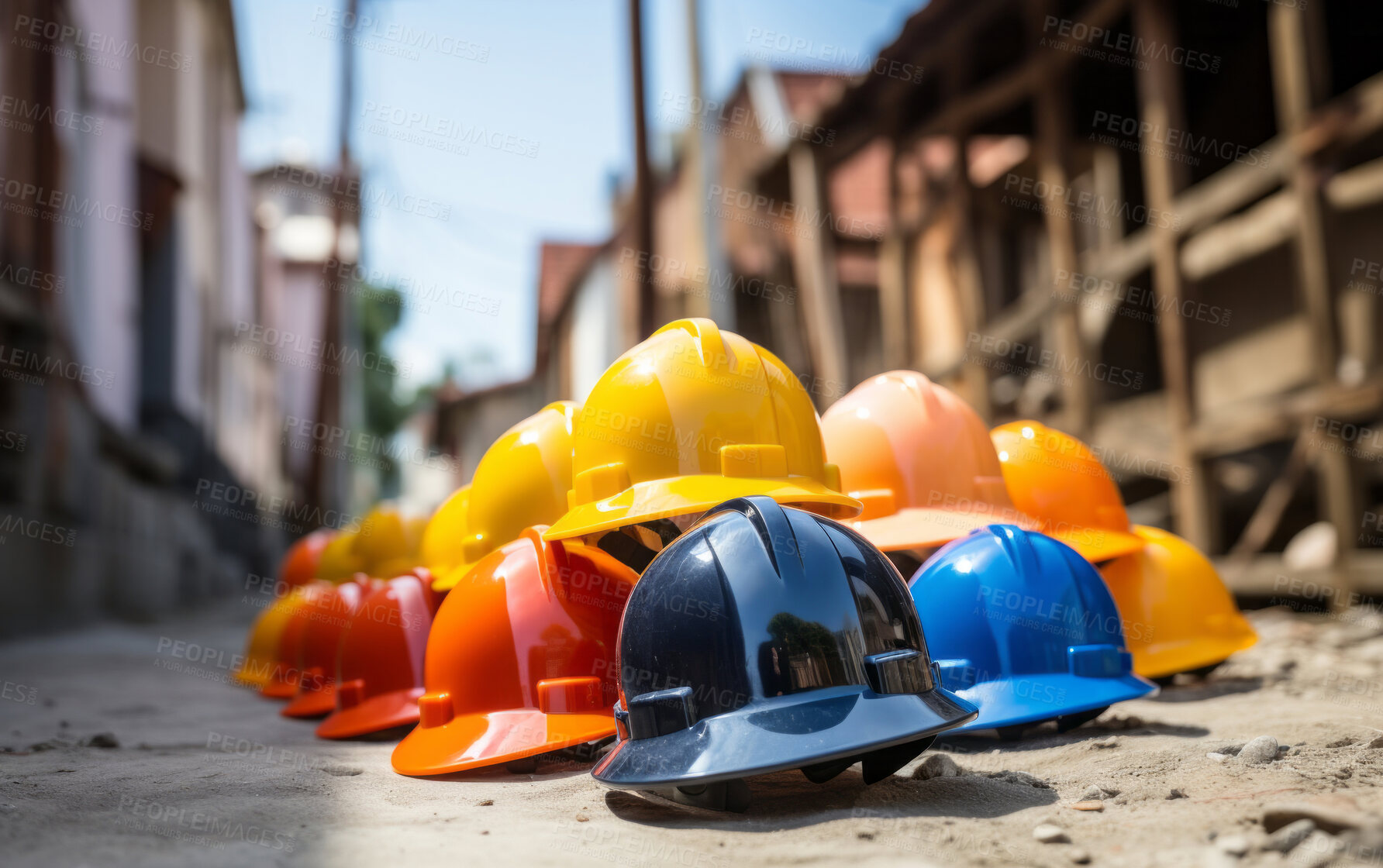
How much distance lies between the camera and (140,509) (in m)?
12.5

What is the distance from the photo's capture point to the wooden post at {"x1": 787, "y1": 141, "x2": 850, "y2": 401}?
12.6m

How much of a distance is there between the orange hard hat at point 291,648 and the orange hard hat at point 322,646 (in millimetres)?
69

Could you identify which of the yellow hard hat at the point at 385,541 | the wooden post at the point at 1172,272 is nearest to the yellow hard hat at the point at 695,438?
the yellow hard hat at the point at 385,541

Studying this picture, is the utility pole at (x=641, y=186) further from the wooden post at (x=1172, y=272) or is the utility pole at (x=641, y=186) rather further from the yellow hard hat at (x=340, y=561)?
the wooden post at (x=1172, y=272)

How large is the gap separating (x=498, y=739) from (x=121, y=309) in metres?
13.2

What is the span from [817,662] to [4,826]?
1887mm

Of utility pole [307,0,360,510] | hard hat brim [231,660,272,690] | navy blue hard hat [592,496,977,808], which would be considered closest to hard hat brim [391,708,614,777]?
navy blue hard hat [592,496,977,808]

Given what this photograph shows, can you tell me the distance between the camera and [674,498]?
3561 millimetres

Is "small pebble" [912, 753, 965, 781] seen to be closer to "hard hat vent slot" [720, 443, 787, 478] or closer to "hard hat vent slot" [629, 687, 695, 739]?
"hard hat vent slot" [629, 687, 695, 739]

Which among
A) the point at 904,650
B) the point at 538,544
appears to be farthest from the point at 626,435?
the point at 904,650

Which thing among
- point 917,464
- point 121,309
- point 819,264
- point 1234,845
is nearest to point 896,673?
point 1234,845

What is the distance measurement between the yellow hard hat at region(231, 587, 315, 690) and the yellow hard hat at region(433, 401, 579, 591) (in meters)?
2.30

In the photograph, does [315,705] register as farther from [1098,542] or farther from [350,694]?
[1098,542]

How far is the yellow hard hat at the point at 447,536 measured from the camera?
525 cm
